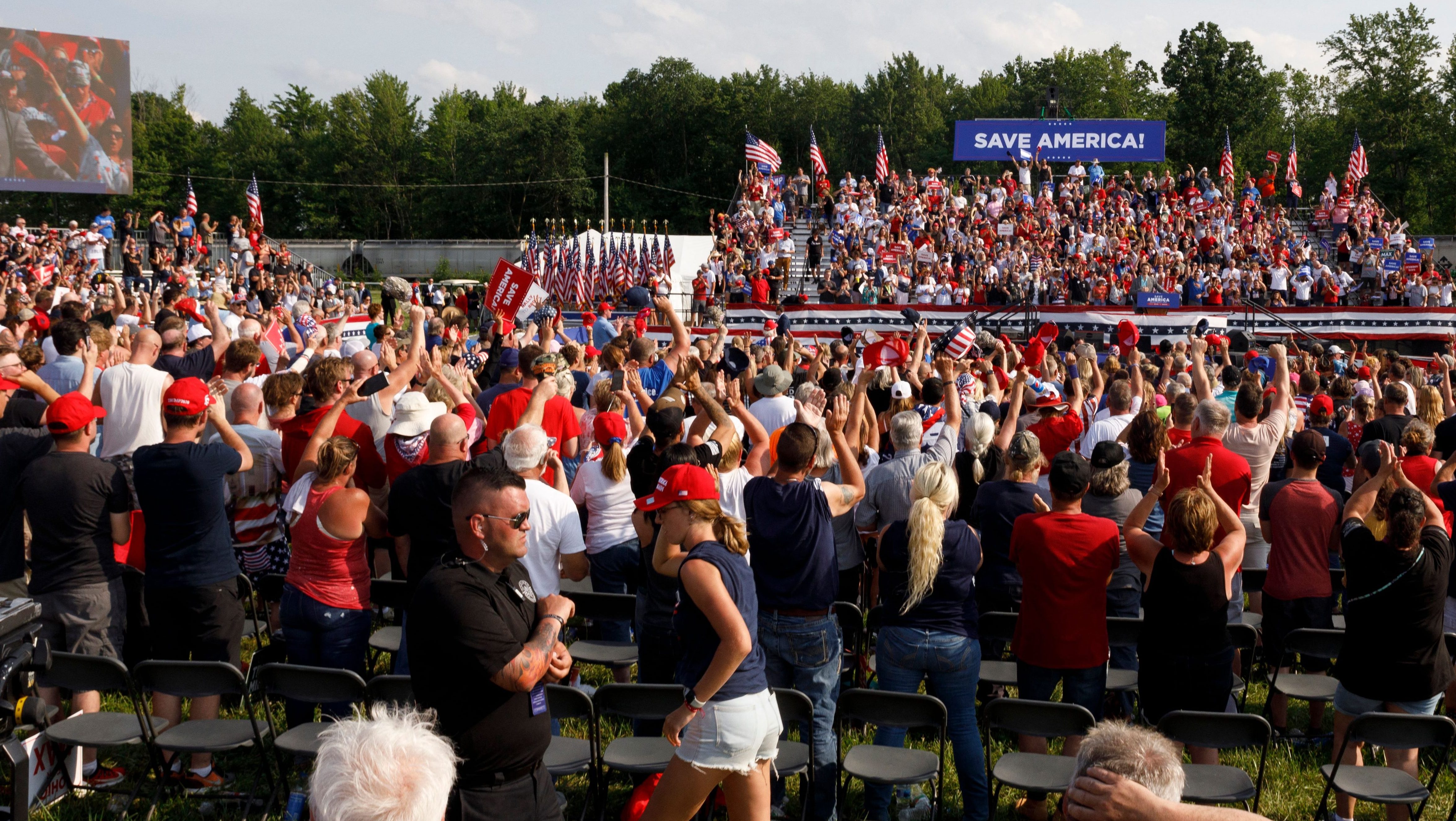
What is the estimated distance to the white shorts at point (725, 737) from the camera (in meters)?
3.93

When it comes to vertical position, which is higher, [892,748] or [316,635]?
[316,635]

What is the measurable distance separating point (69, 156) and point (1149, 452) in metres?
37.5

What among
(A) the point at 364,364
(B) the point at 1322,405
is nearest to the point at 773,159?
(B) the point at 1322,405

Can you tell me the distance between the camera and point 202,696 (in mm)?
5152

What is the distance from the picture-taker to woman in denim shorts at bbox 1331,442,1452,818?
16.4ft

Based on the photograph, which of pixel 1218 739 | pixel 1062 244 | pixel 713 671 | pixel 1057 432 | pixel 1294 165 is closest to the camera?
pixel 713 671

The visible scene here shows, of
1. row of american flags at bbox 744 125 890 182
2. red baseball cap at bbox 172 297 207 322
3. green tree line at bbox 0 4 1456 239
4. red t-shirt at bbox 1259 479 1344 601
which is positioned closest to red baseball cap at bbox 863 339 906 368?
red t-shirt at bbox 1259 479 1344 601

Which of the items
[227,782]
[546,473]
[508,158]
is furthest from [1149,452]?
[508,158]

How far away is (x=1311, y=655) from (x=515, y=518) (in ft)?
15.3

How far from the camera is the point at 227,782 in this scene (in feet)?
17.8

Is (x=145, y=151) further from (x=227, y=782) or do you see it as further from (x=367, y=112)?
(x=227, y=782)

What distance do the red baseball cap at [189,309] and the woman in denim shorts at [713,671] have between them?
8.24 metres

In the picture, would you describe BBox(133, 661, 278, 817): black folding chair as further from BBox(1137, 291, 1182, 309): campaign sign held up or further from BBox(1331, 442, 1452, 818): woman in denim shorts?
BBox(1137, 291, 1182, 309): campaign sign held up

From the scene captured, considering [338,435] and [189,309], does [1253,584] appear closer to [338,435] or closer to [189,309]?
[338,435]
